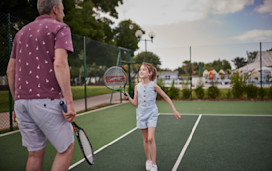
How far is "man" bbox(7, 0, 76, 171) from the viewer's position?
160 cm

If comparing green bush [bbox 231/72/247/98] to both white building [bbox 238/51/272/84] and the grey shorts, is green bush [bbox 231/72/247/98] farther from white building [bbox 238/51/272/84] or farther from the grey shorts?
the grey shorts

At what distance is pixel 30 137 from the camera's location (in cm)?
171

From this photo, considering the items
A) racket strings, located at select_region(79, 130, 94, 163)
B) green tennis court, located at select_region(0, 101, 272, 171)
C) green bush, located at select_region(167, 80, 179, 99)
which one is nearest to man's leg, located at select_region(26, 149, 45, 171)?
racket strings, located at select_region(79, 130, 94, 163)

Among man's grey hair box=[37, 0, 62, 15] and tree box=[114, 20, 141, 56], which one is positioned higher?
tree box=[114, 20, 141, 56]

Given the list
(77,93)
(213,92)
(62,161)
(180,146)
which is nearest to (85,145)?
(62,161)

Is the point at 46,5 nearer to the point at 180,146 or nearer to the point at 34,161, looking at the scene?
the point at 34,161

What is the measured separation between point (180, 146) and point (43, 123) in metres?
2.95

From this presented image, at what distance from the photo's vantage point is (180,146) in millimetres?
4078

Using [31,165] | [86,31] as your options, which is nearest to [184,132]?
[31,165]

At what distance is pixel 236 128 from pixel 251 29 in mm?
14902

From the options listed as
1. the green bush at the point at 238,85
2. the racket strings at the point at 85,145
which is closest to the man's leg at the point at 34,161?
the racket strings at the point at 85,145

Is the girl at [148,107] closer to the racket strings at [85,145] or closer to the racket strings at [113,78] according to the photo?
the racket strings at [85,145]

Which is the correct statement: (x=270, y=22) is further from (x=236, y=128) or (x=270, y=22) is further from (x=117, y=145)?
(x=117, y=145)

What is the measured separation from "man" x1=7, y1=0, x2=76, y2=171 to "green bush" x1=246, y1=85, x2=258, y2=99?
11606mm
